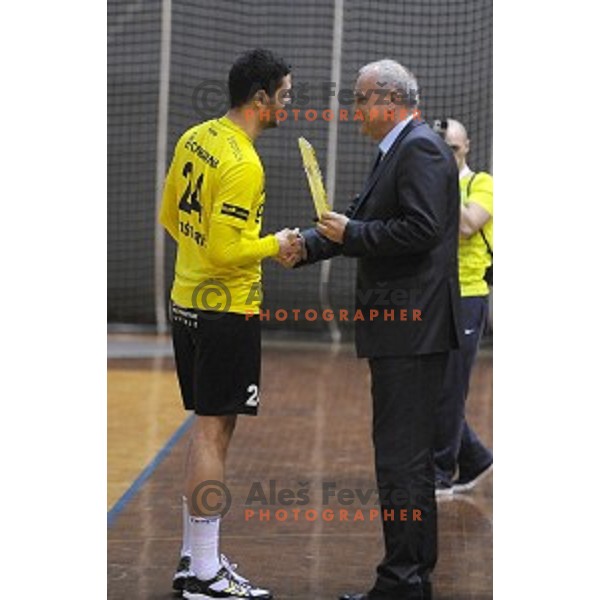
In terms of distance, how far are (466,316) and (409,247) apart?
84.8 inches

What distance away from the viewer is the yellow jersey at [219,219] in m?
5.20

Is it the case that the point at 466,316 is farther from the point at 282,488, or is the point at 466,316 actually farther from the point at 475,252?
the point at 282,488

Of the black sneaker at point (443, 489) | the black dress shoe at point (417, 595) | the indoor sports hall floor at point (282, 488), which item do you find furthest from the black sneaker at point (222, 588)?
the black sneaker at point (443, 489)

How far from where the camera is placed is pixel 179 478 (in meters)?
7.68

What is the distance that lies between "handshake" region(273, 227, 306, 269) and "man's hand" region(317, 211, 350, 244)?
5.1 inches

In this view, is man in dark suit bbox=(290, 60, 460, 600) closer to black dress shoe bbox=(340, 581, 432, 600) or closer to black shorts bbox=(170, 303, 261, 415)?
black dress shoe bbox=(340, 581, 432, 600)

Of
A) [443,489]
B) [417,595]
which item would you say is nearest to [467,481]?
[443,489]

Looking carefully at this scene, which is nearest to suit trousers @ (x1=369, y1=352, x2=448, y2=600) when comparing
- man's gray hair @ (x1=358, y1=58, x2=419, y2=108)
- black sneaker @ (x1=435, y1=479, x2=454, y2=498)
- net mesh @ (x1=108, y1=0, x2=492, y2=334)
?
man's gray hair @ (x1=358, y1=58, x2=419, y2=108)

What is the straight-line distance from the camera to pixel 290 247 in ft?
17.8

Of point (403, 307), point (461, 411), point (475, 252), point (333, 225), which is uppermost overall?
point (333, 225)

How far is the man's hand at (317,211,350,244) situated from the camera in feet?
17.3

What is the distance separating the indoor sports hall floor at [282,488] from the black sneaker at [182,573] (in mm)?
68

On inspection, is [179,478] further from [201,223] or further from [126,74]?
[126,74]
